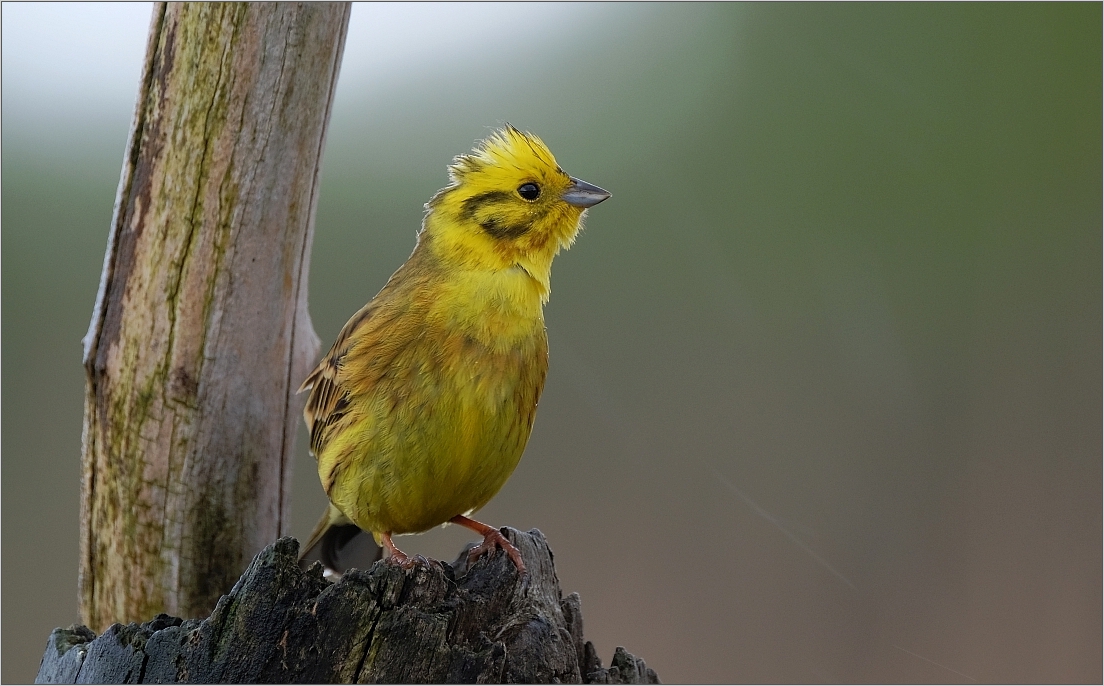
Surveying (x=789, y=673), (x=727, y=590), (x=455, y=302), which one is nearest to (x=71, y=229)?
(x=455, y=302)

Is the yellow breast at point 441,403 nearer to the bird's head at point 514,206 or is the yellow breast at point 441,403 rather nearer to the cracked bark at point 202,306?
the bird's head at point 514,206

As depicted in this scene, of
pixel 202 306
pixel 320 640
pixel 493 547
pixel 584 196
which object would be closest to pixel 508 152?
pixel 584 196

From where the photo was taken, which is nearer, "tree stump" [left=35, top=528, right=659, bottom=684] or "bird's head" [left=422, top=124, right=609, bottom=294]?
"tree stump" [left=35, top=528, right=659, bottom=684]

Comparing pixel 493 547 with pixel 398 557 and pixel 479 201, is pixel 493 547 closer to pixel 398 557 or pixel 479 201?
pixel 398 557

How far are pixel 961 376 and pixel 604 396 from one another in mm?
2078

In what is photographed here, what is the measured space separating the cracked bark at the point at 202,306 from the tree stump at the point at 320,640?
2.58 ft

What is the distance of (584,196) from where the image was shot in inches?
128

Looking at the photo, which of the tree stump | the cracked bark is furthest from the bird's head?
the tree stump

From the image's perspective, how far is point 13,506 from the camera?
5.54 meters

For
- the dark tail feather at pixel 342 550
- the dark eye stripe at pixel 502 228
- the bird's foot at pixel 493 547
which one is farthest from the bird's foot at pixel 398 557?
the dark eye stripe at pixel 502 228

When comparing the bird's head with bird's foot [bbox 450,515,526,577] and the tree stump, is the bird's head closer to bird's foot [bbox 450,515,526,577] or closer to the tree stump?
bird's foot [bbox 450,515,526,577]

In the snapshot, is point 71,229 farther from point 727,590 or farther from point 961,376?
point 961,376

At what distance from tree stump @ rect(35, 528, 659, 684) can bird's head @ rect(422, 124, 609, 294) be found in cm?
104

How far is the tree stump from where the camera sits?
2.62 m
